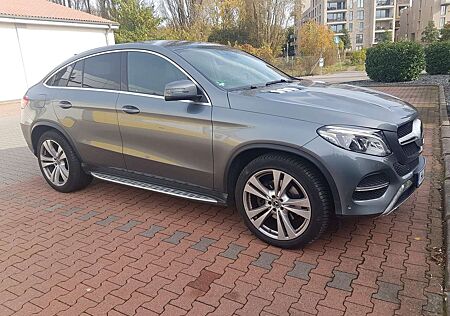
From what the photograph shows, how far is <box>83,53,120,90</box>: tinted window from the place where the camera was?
3.86m

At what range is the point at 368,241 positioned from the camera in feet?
10.2

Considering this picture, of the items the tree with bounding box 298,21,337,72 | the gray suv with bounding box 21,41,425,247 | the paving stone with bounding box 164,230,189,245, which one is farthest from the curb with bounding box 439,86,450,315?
the tree with bounding box 298,21,337,72

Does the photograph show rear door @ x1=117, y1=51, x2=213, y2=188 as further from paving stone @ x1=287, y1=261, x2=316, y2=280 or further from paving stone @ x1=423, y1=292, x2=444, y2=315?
paving stone @ x1=423, y1=292, x2=444, y2=315

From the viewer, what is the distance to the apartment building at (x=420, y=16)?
65.1 m

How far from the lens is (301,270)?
277cm

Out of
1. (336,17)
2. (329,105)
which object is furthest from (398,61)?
(336,17)

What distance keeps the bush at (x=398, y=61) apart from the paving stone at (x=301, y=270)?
13.1 m

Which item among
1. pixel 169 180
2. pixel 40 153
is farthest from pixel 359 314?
pixel 40 153

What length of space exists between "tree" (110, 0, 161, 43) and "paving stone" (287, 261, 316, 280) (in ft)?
79.5

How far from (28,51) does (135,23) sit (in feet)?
30.5

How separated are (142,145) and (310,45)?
3451cm

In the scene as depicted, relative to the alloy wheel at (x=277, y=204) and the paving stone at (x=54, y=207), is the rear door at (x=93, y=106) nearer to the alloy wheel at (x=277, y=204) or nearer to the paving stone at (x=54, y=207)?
A: the paving stone at (x=54, y=207)

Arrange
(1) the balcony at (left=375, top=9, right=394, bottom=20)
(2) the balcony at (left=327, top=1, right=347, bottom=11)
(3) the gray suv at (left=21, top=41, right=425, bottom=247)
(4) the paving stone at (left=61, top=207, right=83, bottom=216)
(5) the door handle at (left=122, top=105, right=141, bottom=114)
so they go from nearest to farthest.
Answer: (3) the gray suv at (left=21, top=41, right=425, bottom=247) → (5) the door handle at (left=122, top=105, right=141, bottom=114) → (4) the paving stone at (left=61, top=207, right=83, bottom=216) → (1) the balcony at (left=375, top=9, right=394, bottom=20) → (2) the balcony at (left=327, top=1, right=347, bottom=11)

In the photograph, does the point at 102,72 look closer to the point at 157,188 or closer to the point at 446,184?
the point at 157,188
